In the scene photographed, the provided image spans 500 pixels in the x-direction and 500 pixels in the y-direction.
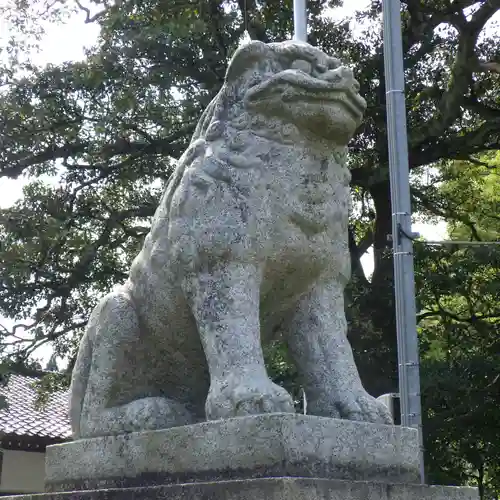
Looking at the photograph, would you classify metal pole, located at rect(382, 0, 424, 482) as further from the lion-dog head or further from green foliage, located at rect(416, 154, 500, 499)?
the lion-dog head

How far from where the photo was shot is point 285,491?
99.1 inches

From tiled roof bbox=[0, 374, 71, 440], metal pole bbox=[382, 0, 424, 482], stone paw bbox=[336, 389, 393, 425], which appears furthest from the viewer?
tiled roof bbox=[0, 374, 71, 440]

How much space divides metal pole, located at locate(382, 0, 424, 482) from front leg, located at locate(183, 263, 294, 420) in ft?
15.3

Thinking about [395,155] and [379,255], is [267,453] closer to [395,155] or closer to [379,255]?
[395,155]

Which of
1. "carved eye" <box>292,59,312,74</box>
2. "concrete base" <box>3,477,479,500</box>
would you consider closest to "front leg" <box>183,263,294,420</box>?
"concrete base" <box>3,477,479,500</box>

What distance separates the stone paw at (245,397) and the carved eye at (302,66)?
114 centimetres

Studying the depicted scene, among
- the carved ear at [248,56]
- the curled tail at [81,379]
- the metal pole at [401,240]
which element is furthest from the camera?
the metal pole at [401,240]

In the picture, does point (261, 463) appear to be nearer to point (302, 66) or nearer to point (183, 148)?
point (302, 66)

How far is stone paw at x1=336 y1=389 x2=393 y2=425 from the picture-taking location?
119 inches

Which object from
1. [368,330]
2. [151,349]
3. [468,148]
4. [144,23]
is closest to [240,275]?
[151,349]

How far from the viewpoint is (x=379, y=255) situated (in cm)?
1194

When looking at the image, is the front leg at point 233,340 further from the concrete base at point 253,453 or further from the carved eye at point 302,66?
the carved eye at point 302,66

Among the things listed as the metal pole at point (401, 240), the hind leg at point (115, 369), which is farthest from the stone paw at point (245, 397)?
the metal pole at point (401, 240)

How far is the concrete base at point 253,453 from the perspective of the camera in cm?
267
